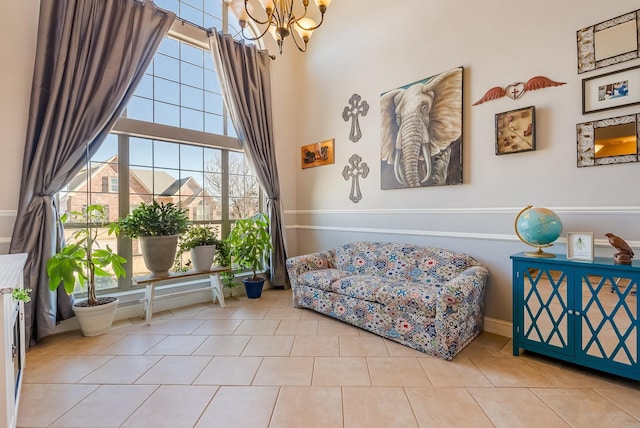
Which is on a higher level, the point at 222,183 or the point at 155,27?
the point at 155,27

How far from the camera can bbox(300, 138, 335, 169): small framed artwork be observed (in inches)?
164

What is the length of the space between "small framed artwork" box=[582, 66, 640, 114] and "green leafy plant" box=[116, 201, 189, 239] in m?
3.77

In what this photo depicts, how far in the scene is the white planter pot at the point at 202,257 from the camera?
3.34 metres

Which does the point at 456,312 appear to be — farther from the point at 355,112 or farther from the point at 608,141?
the point at 355,112

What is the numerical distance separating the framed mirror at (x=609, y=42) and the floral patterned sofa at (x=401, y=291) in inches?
71.6

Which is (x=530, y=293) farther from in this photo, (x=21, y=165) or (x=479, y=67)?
→ (x=21, y=165)

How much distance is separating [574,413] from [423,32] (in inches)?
136

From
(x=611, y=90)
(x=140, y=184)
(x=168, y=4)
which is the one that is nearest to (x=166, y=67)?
(x=168, y=4)

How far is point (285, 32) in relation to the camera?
226 centimetres

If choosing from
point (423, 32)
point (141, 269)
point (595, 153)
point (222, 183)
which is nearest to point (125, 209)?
point (141, 269)

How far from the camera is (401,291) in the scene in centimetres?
251

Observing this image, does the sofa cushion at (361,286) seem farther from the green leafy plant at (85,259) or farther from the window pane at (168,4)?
the window pane at (168,4)

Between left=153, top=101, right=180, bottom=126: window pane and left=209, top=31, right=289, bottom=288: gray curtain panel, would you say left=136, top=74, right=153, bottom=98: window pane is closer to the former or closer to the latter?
left=153, top=101, right=180, bottom=126: window pane

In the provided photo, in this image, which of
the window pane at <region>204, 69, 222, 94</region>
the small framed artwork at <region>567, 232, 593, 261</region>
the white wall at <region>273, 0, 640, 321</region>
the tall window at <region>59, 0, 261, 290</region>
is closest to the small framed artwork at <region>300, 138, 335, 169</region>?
the white wall at <region>273, 0, 640, 321</region>
